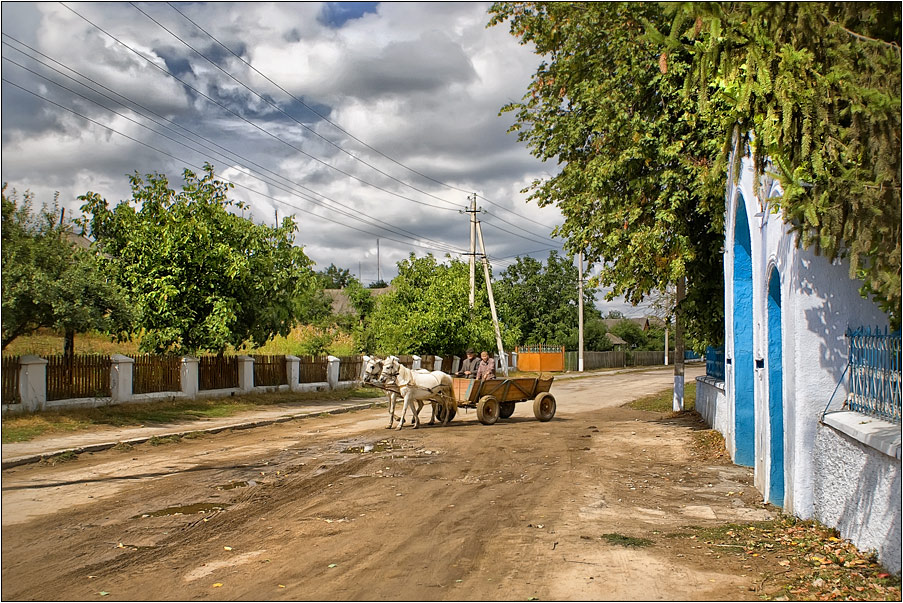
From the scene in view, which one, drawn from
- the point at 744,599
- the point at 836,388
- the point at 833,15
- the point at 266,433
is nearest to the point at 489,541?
the point at 744,599

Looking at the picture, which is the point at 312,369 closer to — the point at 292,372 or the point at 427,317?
the point at 292,372

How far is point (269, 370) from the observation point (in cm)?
2594

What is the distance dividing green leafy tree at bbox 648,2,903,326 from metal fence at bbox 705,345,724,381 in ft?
38.4

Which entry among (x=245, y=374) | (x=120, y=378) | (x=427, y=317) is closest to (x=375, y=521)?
(x=120, y=378)

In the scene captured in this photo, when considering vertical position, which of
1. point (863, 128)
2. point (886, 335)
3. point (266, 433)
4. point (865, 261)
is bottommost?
point (266, 433)

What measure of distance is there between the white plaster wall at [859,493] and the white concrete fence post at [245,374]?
20.1 m

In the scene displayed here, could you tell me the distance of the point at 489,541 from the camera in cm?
700

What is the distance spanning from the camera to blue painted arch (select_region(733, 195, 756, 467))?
39.4 feet

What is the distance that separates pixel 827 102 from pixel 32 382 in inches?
656

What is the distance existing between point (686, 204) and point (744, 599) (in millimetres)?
12291

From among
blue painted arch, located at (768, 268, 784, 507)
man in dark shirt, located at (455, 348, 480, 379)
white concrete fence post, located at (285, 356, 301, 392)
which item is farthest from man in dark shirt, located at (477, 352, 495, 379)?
white concrete fence post, located at (285, 356, 301, 392)

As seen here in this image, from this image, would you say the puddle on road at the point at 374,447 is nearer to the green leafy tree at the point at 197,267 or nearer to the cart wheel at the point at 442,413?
the cart wheel at the point at 442,413

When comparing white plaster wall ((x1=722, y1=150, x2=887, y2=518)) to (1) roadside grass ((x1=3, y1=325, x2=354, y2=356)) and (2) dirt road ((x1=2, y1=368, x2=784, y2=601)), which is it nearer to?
(2) dirt road ((x1=2, y1=368, x2=784, y2=601))

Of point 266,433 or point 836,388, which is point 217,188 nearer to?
point 266,433
